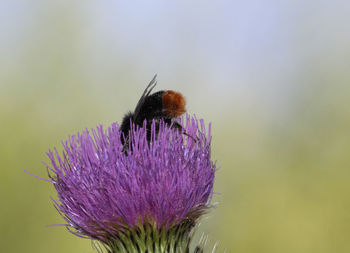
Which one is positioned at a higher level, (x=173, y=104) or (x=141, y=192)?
(x=173, y=104)

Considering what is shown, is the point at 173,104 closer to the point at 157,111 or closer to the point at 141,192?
the point at 157,111

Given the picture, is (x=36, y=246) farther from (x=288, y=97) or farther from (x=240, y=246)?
(x=288, y=97)

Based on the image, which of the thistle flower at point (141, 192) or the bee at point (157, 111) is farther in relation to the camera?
the bee at point (157, 111)

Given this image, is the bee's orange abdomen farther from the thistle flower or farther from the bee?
the thistle flower

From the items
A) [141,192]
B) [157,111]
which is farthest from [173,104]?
[141,192]

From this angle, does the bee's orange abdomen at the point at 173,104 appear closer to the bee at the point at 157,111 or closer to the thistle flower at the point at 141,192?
the bee at the point at 157,111

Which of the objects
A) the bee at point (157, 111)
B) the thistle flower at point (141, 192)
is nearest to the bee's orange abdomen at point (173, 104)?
the bee at point (157, 111)
